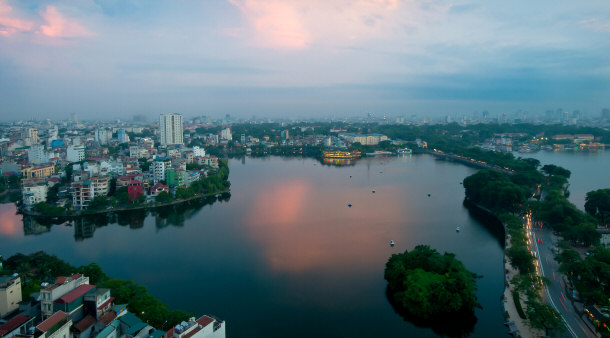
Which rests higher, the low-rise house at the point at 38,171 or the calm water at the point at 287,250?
the low-rise house at the point at 38,171

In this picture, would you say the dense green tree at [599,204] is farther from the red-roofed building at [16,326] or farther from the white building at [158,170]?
the white building at [158,170]

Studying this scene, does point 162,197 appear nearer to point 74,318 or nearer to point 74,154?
point 74,318

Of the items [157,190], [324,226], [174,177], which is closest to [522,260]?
[324,226]

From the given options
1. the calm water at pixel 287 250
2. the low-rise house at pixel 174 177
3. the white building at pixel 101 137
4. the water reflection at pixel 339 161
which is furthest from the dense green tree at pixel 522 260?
the white building at pixel 101 137

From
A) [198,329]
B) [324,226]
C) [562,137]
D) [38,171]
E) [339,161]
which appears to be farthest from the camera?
[562,137]

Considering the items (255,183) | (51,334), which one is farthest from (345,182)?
(51,334)

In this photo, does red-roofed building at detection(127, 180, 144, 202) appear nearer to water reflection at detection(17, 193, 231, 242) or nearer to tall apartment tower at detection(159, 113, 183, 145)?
water reflection at detection(17, 193, 231, 242)
